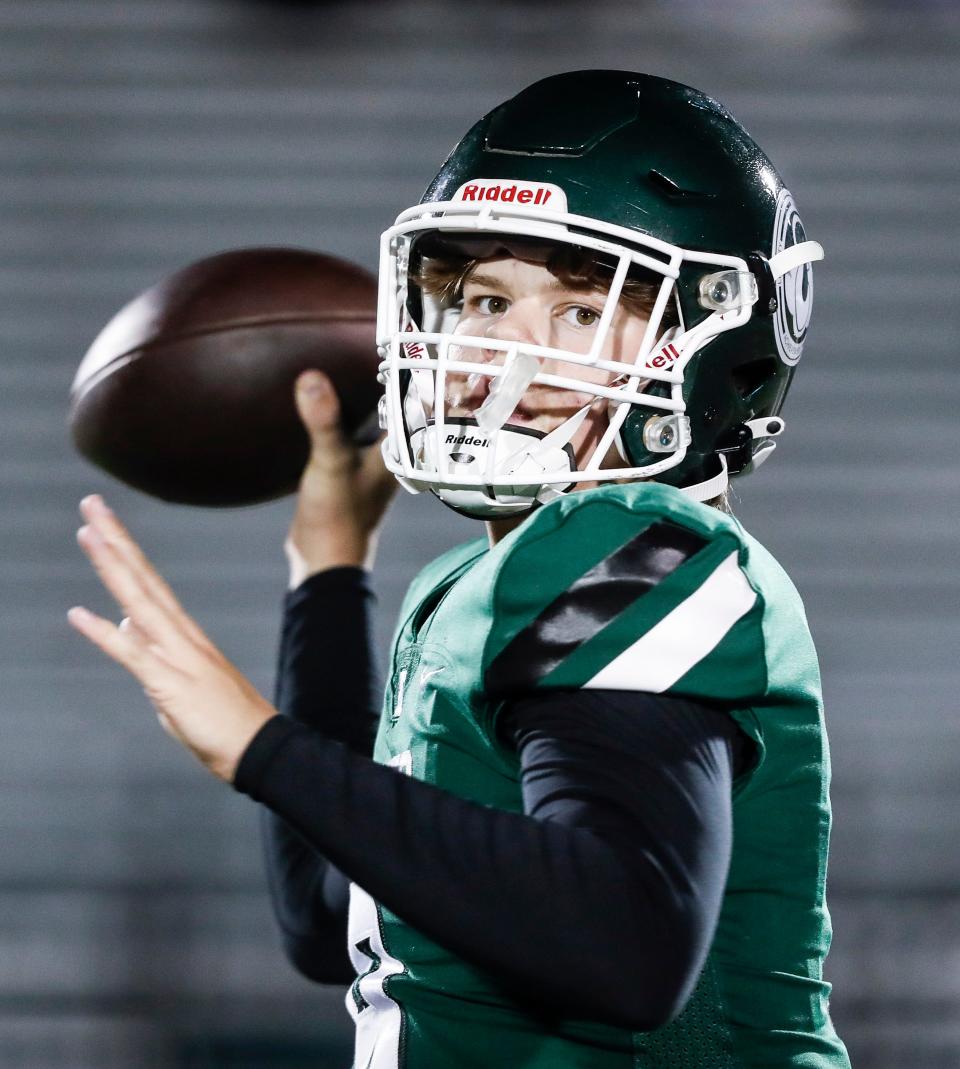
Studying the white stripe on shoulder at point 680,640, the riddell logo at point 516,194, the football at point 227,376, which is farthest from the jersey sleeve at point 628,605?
the football at point 227,376

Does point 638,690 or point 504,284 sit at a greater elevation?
point 504,284

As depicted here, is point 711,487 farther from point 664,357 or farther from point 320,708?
point 320,708

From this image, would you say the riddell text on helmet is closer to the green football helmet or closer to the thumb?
the green football helmet

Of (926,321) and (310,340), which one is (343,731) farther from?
(926,321)

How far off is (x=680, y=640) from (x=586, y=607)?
0.08 meters

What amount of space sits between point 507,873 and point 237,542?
330cm

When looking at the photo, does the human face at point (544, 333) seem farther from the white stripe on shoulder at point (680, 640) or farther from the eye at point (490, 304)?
the white stripe on shoulder at point (680, 640)

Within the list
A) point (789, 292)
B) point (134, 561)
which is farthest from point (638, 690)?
point (789, 292)

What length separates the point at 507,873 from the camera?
3.45ft

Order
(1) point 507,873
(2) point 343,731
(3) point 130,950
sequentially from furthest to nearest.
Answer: (3) point 130,950
(2) point 343,731
(1) point 507,873

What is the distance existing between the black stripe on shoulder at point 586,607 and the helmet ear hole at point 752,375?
430mm

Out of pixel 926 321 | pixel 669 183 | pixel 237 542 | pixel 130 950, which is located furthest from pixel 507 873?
pixel 926 321

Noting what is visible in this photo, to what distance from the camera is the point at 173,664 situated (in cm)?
115

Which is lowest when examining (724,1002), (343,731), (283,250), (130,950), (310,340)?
(130,950)
